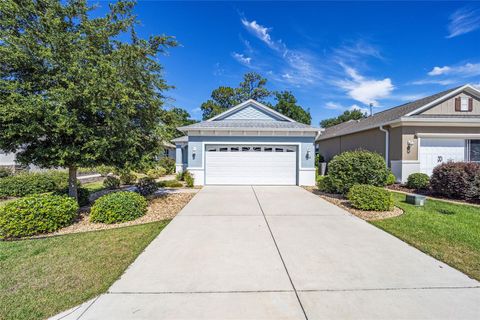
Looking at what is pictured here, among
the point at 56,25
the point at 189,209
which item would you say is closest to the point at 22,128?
the point at 56,25

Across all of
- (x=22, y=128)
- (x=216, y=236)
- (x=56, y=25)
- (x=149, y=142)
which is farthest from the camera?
(x=149, y=142)

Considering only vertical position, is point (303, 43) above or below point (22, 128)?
above

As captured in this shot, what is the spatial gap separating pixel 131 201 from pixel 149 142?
2287mm

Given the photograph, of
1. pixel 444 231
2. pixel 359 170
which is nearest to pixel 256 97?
pixel 359 170

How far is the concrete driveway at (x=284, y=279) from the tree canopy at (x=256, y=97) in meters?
30.3

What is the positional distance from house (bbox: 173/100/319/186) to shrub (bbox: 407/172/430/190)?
454 centimetres

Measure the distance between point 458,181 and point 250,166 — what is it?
8.59 metres

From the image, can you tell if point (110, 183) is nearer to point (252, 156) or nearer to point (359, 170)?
point (252, 156)

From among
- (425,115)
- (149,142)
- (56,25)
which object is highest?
(56,25)

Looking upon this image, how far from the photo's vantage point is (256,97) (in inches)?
1352

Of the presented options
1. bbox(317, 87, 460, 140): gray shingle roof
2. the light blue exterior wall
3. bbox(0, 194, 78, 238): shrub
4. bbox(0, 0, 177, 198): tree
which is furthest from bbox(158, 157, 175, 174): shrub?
bbox(317, 87, 460, 140): gray shingle roof

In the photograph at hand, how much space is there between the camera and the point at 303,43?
46.0 feet

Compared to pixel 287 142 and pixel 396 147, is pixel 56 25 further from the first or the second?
pixel 396 147

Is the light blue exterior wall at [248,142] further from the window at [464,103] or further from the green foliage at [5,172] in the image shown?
the green foliage at [5,172]
